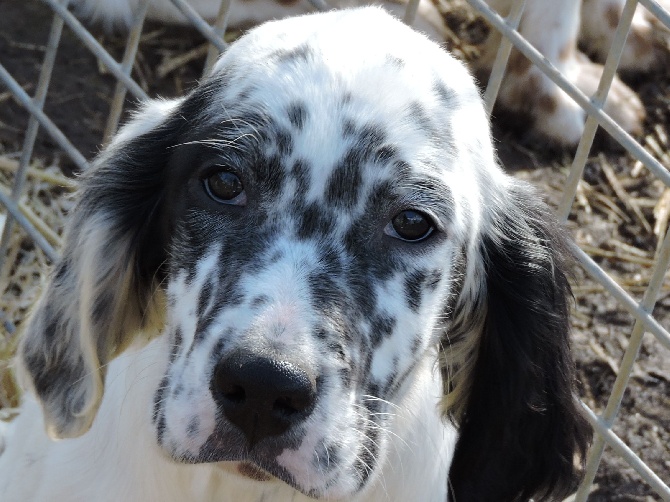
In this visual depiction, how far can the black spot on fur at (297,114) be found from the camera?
1966 millimetres

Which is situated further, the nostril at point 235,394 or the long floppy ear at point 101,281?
the long floppy ear at point 101,281

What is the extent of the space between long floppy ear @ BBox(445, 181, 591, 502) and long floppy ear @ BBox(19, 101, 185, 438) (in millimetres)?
681

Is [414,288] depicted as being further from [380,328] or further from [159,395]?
[159,395]

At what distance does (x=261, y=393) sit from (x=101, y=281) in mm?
689

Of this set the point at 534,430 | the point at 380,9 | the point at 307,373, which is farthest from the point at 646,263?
the point at 307,373

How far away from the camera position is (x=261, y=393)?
1669 mm

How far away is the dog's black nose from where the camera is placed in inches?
65.0

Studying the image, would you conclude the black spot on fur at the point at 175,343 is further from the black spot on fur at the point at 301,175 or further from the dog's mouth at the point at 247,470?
the black spot on fur at the point at 301,175

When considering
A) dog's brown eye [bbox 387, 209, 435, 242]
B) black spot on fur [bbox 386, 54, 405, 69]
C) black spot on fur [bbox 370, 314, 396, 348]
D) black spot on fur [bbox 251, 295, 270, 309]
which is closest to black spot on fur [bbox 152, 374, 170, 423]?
black spot on fur [bbox 251, 295, 270, 309]

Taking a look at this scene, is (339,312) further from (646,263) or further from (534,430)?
(646,263)

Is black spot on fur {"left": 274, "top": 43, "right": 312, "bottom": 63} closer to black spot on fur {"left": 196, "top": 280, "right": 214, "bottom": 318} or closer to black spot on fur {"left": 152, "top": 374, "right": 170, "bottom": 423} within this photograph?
black spot on fur {"left": 196, "top": 280, "right": 214, "bottom": 318}

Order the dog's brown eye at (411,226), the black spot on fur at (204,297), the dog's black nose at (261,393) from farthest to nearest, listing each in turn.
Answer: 1. the dog's brown eye at (411,226)
2. the black spot on fur at (204,297)
3. the dog's black nose at (261,393)

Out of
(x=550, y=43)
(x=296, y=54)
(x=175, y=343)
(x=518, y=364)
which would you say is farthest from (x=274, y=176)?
(x=550, y=43)

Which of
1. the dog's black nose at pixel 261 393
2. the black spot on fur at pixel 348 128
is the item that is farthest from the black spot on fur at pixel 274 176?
the dog's black nose at pixel 261 393
